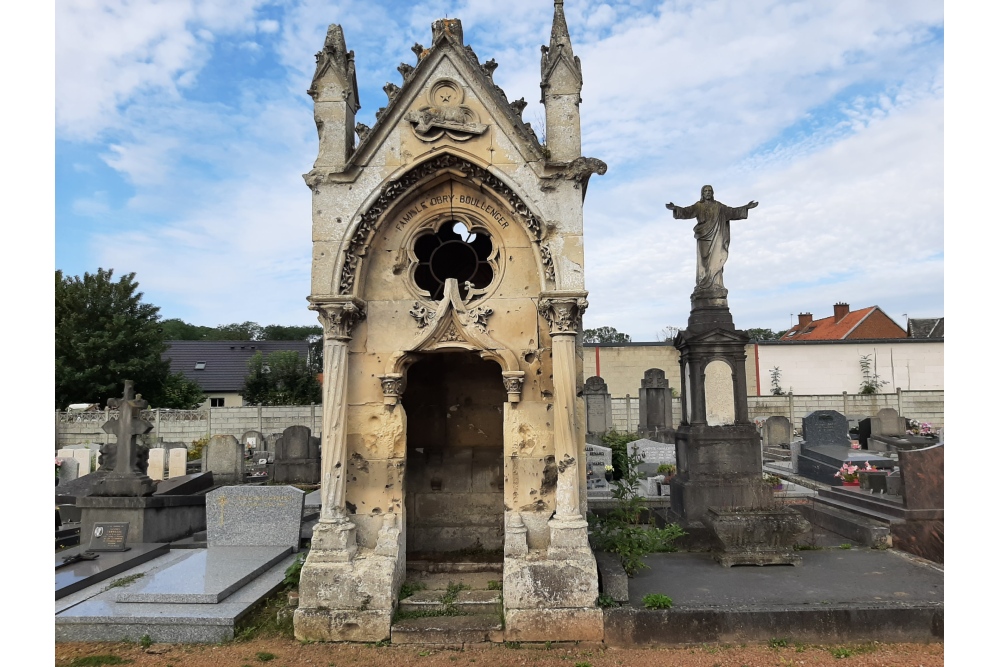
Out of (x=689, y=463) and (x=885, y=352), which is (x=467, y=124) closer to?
(x=689, y=463)

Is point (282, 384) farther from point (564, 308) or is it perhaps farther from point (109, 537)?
point (564, 308)

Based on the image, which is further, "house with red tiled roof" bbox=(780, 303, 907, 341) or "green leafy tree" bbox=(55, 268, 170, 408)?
"house with red tiled roof" bbox=(780, 303, 907, 341)

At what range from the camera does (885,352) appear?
40.0 meters

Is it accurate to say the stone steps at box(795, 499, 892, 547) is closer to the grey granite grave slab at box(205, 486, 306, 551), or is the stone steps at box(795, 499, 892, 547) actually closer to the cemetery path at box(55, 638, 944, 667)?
the cemetery path at box(55, 638, 944, 667)

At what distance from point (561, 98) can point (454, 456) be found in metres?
4.50

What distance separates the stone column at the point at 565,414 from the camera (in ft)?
19.4

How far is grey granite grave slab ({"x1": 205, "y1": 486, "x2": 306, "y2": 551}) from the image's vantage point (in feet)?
27.0

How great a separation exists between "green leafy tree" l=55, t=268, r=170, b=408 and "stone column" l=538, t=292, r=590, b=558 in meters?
31.3

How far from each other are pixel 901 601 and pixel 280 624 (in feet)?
20.0

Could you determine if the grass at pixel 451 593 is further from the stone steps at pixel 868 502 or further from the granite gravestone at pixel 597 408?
the granite gravestone at pixel 597 408

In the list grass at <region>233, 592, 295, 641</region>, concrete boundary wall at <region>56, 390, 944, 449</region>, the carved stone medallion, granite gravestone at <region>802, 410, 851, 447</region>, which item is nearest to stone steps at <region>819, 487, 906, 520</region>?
granite gravestone at <region>802, 410, 851, 447</region>

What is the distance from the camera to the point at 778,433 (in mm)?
21141

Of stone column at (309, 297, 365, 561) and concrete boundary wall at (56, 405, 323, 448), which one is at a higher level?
stone column at (309, 297, 365, 561)

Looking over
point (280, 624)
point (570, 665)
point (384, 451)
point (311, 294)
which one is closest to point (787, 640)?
point (570, 665)
